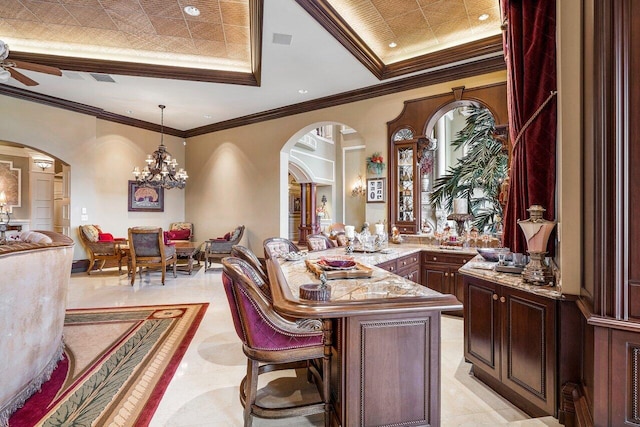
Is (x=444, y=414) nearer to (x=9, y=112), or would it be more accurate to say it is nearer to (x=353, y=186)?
(x=9, y=112)

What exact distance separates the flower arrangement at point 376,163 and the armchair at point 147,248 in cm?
398

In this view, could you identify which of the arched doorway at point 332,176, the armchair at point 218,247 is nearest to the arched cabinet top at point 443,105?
the armchair at point 218,247

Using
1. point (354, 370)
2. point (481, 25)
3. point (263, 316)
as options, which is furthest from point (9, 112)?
point (481, 25)

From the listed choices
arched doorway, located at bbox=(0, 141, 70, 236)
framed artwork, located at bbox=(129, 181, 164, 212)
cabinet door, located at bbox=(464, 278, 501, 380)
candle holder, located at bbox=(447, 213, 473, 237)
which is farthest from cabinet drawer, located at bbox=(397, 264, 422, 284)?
arched doorway, located at bbox=(0, 141, 70, 236)

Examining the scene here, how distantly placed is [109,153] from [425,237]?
723 cm

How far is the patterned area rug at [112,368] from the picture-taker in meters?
2.04

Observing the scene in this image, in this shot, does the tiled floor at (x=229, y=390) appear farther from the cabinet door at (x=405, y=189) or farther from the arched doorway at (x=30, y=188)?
the arched doorway at (x=30, y=188)

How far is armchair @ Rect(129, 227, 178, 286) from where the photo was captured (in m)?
5.68

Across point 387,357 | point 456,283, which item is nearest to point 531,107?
point 387,357

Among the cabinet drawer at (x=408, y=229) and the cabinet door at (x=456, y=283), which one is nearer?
the cabinet door at (x=456, y=283)

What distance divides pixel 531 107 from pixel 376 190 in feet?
11.0

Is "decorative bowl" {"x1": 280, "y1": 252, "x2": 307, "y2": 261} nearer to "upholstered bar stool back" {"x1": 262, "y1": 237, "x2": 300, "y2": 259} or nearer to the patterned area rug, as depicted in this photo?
"upholstered bar stool back" {"x1": 262, "y1": 237, "x2": 300, "y2": 259}

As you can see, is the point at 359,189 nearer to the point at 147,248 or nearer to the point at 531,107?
the point at 147,248

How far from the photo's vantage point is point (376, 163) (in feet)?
17.9
